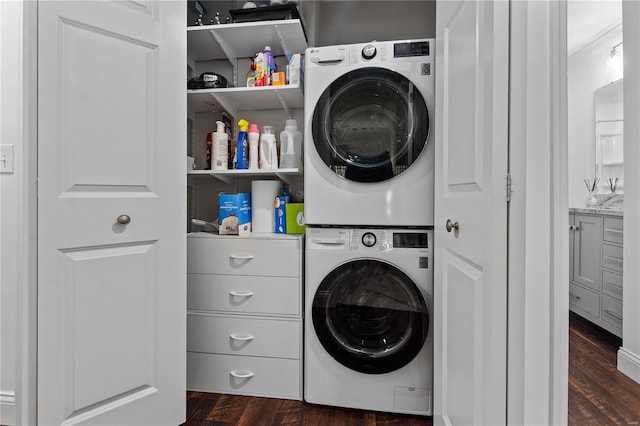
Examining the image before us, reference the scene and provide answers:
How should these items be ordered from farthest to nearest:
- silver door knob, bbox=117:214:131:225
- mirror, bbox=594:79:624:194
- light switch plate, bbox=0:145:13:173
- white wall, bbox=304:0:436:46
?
white wall, bbox=304:0:436:46 → light switch plate, bbox=0:145:13:173 → silver door knob, bbox=117:214:131:225 → mirror, bbox=594:79:624:194

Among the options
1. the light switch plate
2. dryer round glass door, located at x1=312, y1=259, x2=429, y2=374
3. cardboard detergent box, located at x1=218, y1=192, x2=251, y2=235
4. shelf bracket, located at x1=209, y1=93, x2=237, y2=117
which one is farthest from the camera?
shelf bracket, located at x1=209, y1=93, x2=237, y2=117

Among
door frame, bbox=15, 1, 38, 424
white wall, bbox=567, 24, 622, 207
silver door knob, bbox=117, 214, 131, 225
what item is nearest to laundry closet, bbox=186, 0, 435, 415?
silver door knob, bbox=117, 214, 131, 225

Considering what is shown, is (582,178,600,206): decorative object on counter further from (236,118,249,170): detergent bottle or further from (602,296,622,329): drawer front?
(236,118,249,170): detergent bottle

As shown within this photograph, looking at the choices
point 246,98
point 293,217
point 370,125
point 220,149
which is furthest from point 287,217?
point 246,98

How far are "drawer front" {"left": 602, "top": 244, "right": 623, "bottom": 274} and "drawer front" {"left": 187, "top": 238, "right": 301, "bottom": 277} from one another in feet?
3.80

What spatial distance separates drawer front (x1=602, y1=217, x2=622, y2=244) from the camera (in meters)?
0.68

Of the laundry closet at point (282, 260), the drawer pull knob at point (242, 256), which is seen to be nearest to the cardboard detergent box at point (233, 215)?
the laundry closet at point (282, 260)

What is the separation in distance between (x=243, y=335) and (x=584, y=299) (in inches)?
55.2

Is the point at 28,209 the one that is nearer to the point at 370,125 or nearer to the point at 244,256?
the point at 244,256

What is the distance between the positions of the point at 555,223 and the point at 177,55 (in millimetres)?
1474

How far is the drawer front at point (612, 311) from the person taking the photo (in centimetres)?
68

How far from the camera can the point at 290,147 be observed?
179 cm

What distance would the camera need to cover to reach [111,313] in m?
1.28

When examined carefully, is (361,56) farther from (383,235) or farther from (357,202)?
(383,235)
